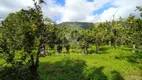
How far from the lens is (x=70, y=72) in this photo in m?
42.0

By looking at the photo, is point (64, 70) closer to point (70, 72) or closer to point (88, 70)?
point (70, 72)

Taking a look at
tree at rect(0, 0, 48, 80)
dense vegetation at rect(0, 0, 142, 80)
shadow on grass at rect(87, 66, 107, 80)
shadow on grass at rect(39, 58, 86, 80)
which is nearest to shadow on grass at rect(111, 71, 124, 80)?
dense vegetation at rect(0, 0, 142, 80)

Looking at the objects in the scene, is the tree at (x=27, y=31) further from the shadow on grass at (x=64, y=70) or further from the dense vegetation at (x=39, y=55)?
the shadow on grass at (x=64, y=70)

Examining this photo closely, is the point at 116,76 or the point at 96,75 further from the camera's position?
the point at 96,75

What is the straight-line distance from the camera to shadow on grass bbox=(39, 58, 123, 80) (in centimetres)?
3925

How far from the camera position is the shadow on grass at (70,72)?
39250 mm

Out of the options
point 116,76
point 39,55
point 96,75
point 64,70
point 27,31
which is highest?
point 27,31

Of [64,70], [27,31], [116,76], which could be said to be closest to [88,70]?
[64,70]

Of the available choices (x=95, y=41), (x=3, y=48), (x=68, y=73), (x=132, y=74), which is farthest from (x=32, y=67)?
(x=95, y=41)

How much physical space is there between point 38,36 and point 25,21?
7.42 ft

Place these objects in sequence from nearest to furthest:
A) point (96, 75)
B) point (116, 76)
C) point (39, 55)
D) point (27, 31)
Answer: point (27, 31), point (39, 55), point (116, 76), point (96, 75)

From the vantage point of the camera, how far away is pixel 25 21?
1046 inches

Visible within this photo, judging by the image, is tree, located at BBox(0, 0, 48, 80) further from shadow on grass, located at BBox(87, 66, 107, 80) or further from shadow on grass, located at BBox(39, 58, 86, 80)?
shadow on grass, located at BBox(87, 66, 107, 80)

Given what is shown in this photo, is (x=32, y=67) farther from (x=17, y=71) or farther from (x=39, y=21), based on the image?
(x=17, y=71)
